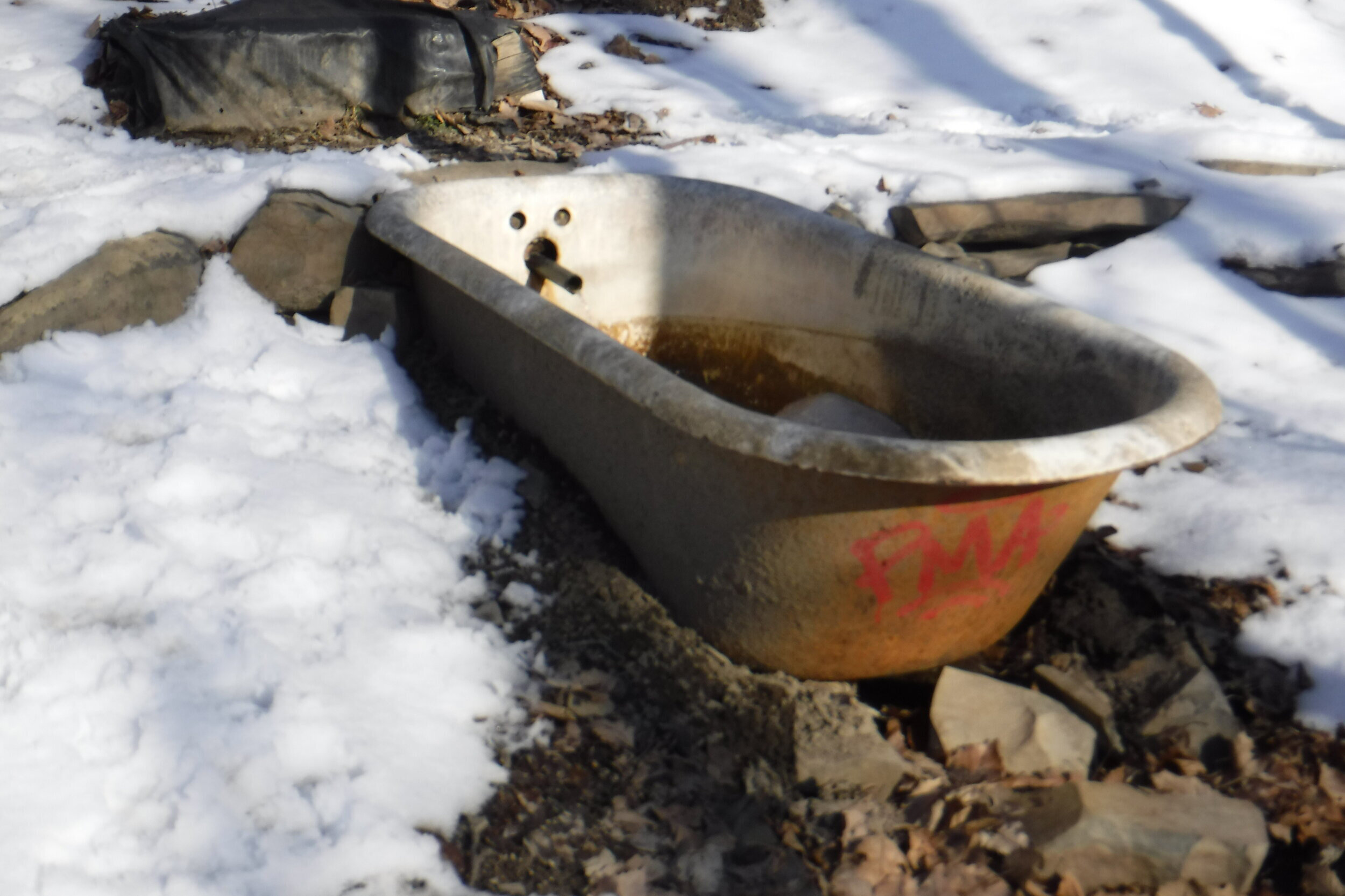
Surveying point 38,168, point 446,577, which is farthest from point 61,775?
point 38,168

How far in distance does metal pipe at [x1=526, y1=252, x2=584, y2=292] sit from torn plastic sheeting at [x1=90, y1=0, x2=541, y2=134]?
4.74 ft

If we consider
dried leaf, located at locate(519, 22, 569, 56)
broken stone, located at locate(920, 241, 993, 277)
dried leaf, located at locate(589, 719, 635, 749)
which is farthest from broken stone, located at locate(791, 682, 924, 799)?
dried leaf, located at locate(519, 22, 569, 56)

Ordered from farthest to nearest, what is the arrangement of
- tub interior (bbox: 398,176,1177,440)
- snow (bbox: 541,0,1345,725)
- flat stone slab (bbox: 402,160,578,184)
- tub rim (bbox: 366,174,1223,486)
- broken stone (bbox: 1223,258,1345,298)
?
broken stone (bbox: 1223,258,1345,298) → flat stone slab (bbox: 402,160,578,184) → snow (bbox: 541,0,1345,725) → tub interior (bbox: 398,176,1177,440) → tub rim (bbox: 366,174,1223,486)

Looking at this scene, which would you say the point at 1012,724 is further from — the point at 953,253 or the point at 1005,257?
the point at 1005,257

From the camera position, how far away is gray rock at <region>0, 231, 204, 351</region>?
9.02 ft

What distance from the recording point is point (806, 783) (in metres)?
1.99

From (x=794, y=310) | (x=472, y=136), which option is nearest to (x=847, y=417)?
(x=794, y=310)

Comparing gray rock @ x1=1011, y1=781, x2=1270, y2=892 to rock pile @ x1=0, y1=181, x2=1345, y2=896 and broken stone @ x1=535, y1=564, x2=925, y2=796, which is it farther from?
broken stone @ x1=535, y1=564, x2=925, y2=796

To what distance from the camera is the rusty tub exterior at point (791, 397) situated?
1859 mm

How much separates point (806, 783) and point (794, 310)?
1.56m

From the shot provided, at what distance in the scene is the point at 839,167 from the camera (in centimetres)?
409

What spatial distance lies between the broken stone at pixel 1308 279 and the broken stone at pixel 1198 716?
2.20 meters

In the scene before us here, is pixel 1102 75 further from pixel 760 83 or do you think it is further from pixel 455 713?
pixel 455 713

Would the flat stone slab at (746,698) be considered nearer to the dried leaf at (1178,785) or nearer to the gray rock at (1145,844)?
the gray rock at (1145,844)
